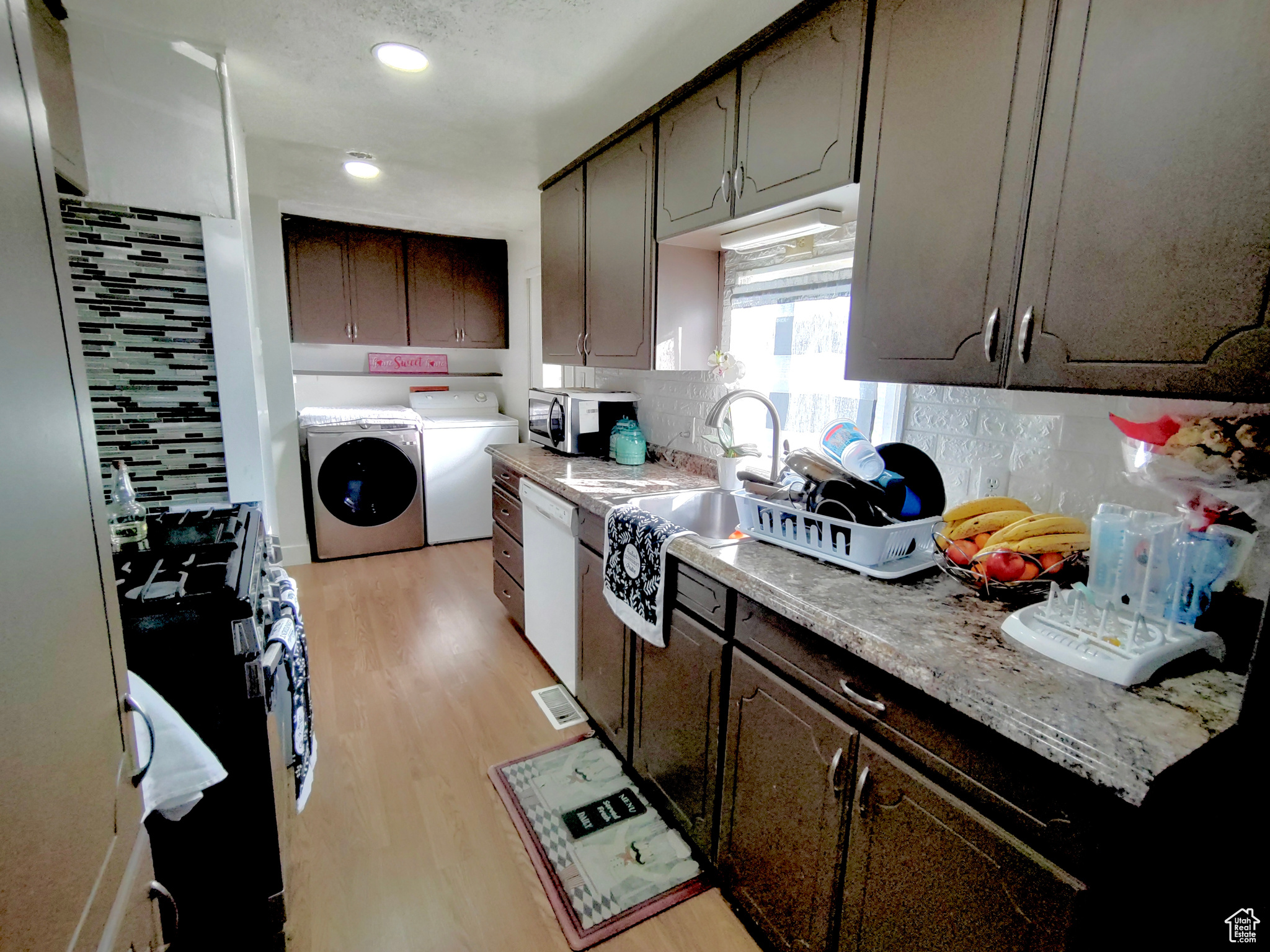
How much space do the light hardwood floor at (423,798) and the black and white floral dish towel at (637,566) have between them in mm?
737

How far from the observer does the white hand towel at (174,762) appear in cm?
94

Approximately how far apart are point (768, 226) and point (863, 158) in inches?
18.3

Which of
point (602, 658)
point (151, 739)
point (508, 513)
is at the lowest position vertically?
point (602, 658)

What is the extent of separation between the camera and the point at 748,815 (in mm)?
1348

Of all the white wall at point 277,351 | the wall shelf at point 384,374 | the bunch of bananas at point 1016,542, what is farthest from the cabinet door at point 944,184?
the wall shelf at point 384,374

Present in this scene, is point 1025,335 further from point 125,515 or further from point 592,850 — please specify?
point 125,515

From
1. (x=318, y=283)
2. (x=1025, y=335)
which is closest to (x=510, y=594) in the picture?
(x=1025, y=335)

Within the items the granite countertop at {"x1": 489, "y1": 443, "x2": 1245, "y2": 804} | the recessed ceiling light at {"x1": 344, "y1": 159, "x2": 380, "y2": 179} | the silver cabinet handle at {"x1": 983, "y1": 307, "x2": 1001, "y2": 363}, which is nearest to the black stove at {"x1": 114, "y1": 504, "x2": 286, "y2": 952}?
the granite countertop at {"x1": 489, "y1": 443, "x2": 1245, "y2": 804}

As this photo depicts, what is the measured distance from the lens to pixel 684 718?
1559 millimetres

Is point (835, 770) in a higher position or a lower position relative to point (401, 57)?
lower

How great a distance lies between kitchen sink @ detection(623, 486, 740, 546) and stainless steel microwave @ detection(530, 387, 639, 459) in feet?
2.66

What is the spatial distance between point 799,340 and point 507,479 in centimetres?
149

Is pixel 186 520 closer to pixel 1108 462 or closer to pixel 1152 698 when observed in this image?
pixel 1152 698

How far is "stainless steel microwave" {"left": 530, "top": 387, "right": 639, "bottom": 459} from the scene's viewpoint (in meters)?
2.76
